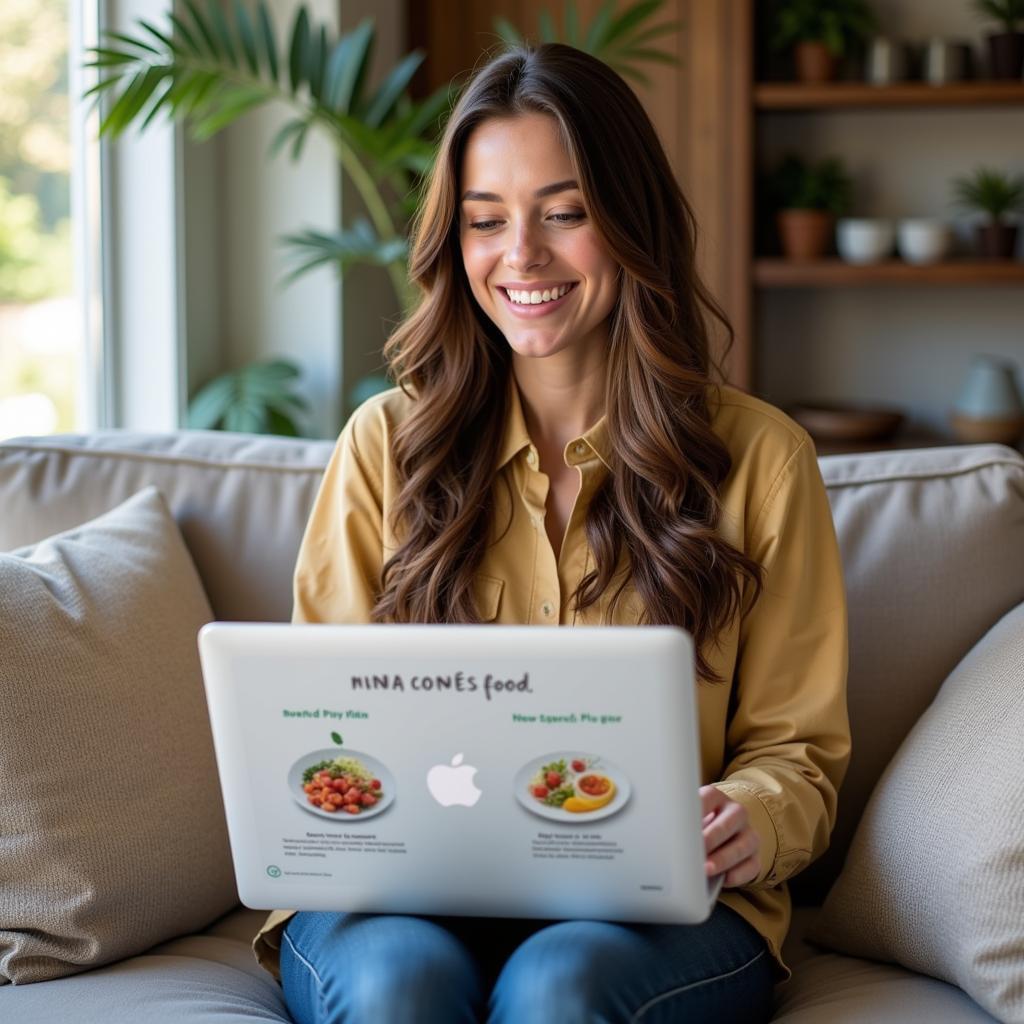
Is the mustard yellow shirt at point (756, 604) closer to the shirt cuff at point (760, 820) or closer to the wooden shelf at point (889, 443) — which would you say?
the shirt cuff at point (760, 820)

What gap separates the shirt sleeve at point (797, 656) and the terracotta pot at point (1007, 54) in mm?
2309

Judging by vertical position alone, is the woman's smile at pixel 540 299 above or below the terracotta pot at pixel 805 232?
below

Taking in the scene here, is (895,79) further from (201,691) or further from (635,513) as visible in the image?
(201,691)

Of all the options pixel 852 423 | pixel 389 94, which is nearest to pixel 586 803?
pixel 389 94

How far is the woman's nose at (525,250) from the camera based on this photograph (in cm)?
151

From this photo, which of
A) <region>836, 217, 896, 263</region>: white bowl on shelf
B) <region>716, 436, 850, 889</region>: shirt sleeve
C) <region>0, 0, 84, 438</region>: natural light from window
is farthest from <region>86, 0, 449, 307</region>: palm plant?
<region>716, 436, 850, 889</region>: shirt sleeve

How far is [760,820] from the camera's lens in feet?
4.43

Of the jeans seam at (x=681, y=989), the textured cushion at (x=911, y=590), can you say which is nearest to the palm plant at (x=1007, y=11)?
the textured cushion at (x=911, y=590)

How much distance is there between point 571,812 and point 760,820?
31 cm

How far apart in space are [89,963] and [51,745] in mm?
226

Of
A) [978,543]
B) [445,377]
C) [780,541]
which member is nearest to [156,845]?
[445,377]

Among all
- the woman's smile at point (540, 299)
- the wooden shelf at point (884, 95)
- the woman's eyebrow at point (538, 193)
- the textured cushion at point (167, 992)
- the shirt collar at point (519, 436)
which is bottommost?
the textured cushion at point (167, 992)

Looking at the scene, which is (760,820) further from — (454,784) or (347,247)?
(347,247)

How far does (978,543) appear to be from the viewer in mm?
1706
